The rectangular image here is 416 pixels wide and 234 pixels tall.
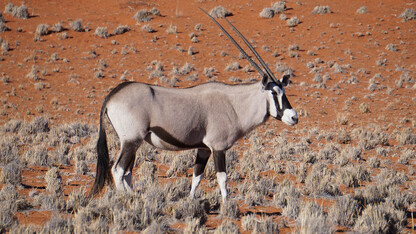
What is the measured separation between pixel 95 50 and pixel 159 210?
938 inches

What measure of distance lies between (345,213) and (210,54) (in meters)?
22.4

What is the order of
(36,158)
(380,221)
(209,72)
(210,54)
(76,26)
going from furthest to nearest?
(76,26) → (210,54) → (209,72) → (36,158) → (380,221)

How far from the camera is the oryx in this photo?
4969 mm

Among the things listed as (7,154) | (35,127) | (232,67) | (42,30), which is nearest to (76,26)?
(42,30)

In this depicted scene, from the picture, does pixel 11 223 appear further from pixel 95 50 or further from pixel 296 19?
pixel 296 19

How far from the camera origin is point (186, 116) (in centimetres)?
506

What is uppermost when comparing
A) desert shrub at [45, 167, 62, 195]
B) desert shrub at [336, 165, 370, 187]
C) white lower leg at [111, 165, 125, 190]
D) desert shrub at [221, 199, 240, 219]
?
white lower leg at [111, 165, 125, 190]

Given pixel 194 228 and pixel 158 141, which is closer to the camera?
pixel 194 228

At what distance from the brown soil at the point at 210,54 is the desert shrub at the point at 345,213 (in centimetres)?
441

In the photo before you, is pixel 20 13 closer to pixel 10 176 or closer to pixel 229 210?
pixel 10 176

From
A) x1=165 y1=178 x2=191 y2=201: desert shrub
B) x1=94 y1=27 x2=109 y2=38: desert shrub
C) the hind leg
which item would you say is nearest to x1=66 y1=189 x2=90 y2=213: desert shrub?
the hind leg

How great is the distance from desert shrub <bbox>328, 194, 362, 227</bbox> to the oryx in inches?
61.4

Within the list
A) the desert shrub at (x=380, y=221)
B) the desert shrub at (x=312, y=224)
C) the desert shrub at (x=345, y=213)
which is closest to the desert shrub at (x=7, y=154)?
the desert shrub at (x=312, y=224)

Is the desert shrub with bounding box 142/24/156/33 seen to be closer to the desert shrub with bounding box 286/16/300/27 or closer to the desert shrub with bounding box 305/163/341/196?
the desert shrub with bounding box 286/16/300/27
